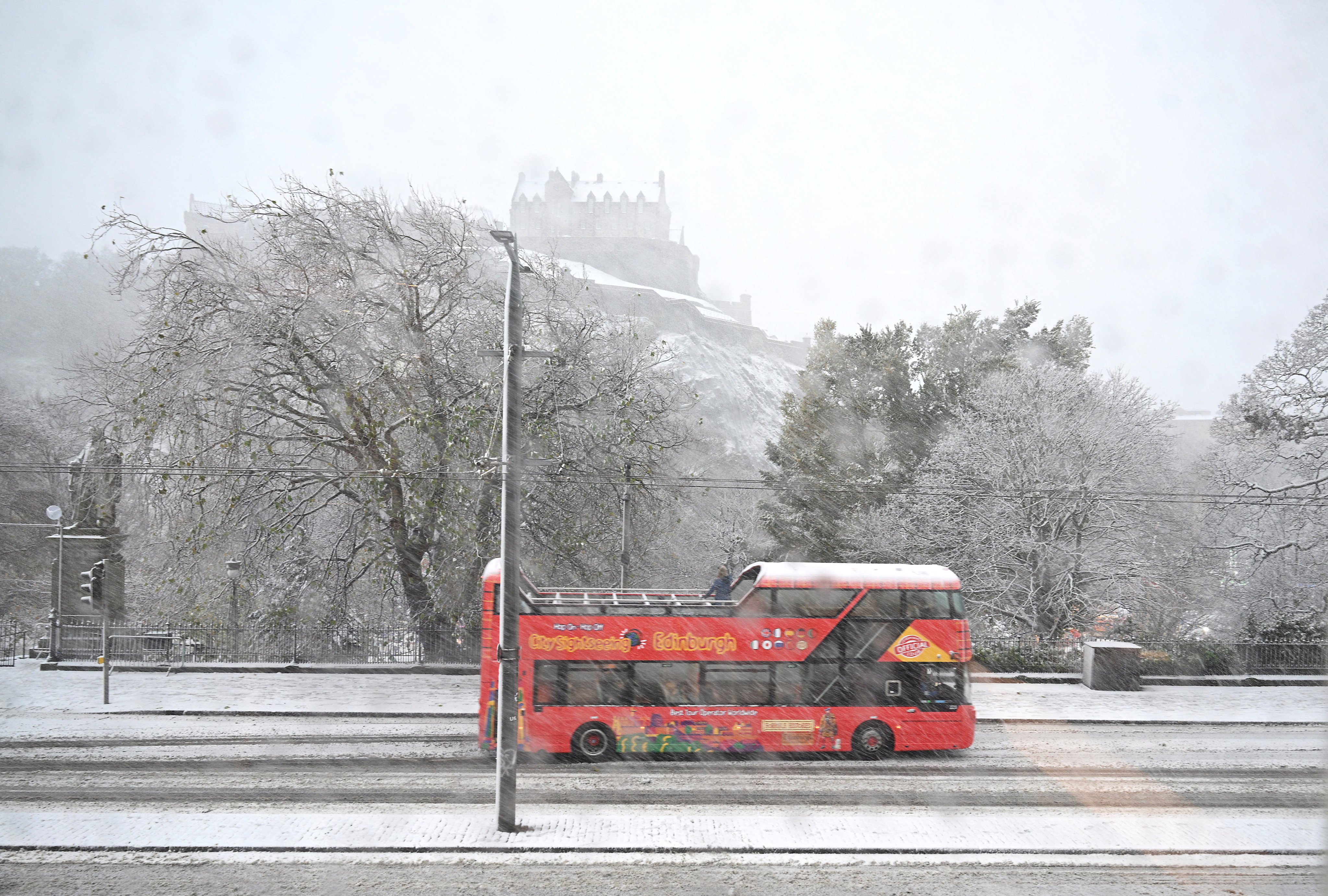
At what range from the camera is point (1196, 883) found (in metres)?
8.43

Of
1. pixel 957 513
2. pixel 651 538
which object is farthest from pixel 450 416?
pixel 957 513

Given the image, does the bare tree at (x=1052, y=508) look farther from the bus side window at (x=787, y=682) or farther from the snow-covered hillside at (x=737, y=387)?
Answer: the snow-covered hillside at (x=737, y=387)

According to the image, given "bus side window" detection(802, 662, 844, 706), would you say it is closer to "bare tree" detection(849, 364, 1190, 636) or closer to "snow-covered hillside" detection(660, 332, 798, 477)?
"bare tree" detection(849, 364, 1190, 636)


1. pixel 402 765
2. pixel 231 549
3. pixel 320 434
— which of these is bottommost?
pixel 402 765

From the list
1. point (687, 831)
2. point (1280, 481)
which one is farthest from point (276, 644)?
point (1280, 481)

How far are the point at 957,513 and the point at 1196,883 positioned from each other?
2176cm

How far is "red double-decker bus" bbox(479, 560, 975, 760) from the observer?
41.6 feet

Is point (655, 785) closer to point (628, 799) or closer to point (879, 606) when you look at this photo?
point (628, 799)

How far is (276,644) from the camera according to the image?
69.1 ft

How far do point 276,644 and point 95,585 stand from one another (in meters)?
4.91

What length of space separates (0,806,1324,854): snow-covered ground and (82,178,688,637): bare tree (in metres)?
9.36

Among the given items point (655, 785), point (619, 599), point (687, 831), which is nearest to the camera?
point (687, 831)

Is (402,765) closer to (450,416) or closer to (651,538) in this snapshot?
(450,416)

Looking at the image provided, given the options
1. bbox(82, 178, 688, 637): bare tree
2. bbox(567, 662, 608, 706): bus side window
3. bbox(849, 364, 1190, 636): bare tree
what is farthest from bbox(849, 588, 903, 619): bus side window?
bbox(849, 364, 1190, 636): bare tree
